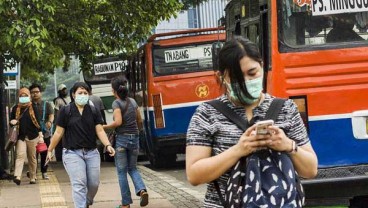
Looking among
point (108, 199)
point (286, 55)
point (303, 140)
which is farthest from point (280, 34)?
point (108, 199)

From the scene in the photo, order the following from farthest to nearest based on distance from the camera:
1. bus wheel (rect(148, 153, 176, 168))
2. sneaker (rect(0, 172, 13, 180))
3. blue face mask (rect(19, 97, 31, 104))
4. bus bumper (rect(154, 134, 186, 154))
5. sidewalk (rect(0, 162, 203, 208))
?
bus wheel (rect(148, 153, 176, 168))
bus bumper (rect(154, 134, 186, 154))
sneaker (rect(0, 172, 13, 180))
blue face mask (rect(19, 97, 31, 104))
sidewalk (rect(0, 162, 203, 208))

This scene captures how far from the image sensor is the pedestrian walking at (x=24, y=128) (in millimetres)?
14414

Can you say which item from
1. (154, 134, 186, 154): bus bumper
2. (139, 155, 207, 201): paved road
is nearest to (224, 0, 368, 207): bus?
(139, 155, 207, 201): paved road

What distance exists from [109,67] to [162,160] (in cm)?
635

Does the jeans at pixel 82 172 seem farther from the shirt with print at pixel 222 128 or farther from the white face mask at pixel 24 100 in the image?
the white face mask at pixel 24 100

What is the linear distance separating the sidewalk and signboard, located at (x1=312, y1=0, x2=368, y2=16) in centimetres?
399

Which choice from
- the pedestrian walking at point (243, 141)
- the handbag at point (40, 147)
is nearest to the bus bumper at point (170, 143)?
the handbag at point (40, 147)

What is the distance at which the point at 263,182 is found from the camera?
10.8 ft

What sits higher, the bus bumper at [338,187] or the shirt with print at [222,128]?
the shirt with print at [222,128]

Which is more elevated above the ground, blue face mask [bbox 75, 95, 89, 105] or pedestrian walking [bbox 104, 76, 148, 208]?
blue face mask [bbox 75, 95, 89, 105]

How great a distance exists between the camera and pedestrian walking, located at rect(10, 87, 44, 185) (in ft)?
47.3

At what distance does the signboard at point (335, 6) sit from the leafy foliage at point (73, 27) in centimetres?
757

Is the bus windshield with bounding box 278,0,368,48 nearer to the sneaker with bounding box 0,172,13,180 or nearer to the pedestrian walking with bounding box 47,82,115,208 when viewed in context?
the pedestrian walking with bounding box 47,82,115,208

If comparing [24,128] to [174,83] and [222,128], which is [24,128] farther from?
[222,128]
